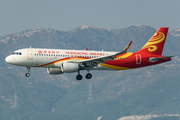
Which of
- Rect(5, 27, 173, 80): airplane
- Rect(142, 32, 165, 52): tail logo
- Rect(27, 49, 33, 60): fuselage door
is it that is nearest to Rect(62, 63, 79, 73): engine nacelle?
Rect(5, 27, 173, 80): airplane

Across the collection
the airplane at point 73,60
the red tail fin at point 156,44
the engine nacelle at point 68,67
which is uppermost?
the red tail fin at point 156,44

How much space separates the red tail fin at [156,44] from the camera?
3002 inches

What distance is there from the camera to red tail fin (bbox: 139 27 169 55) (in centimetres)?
7625

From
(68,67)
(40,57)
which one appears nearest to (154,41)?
(68,67)

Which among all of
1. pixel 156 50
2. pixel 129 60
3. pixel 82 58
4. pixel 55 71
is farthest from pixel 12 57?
pixel 156 50

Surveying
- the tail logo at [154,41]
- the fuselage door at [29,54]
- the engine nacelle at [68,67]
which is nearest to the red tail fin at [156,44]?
the tail logo at [154,41]

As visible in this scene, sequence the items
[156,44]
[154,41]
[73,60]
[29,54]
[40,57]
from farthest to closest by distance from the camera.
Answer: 1. [154,41]
2. [156,44]
3. [73,60]
4. [40,57]
5. [29,54]

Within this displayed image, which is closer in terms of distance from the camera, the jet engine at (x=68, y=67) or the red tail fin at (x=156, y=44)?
the jet engine at (x=68, y=67)

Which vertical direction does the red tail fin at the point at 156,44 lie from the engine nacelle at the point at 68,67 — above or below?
above

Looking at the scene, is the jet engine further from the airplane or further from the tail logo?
the tail logo

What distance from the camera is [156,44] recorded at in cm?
7725

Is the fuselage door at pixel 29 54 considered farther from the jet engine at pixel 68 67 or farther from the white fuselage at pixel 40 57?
the jet engine at pixel 68 67

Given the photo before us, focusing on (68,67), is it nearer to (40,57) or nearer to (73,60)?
(73,60)

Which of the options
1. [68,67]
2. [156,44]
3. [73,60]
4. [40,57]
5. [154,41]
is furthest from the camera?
[154,41]
